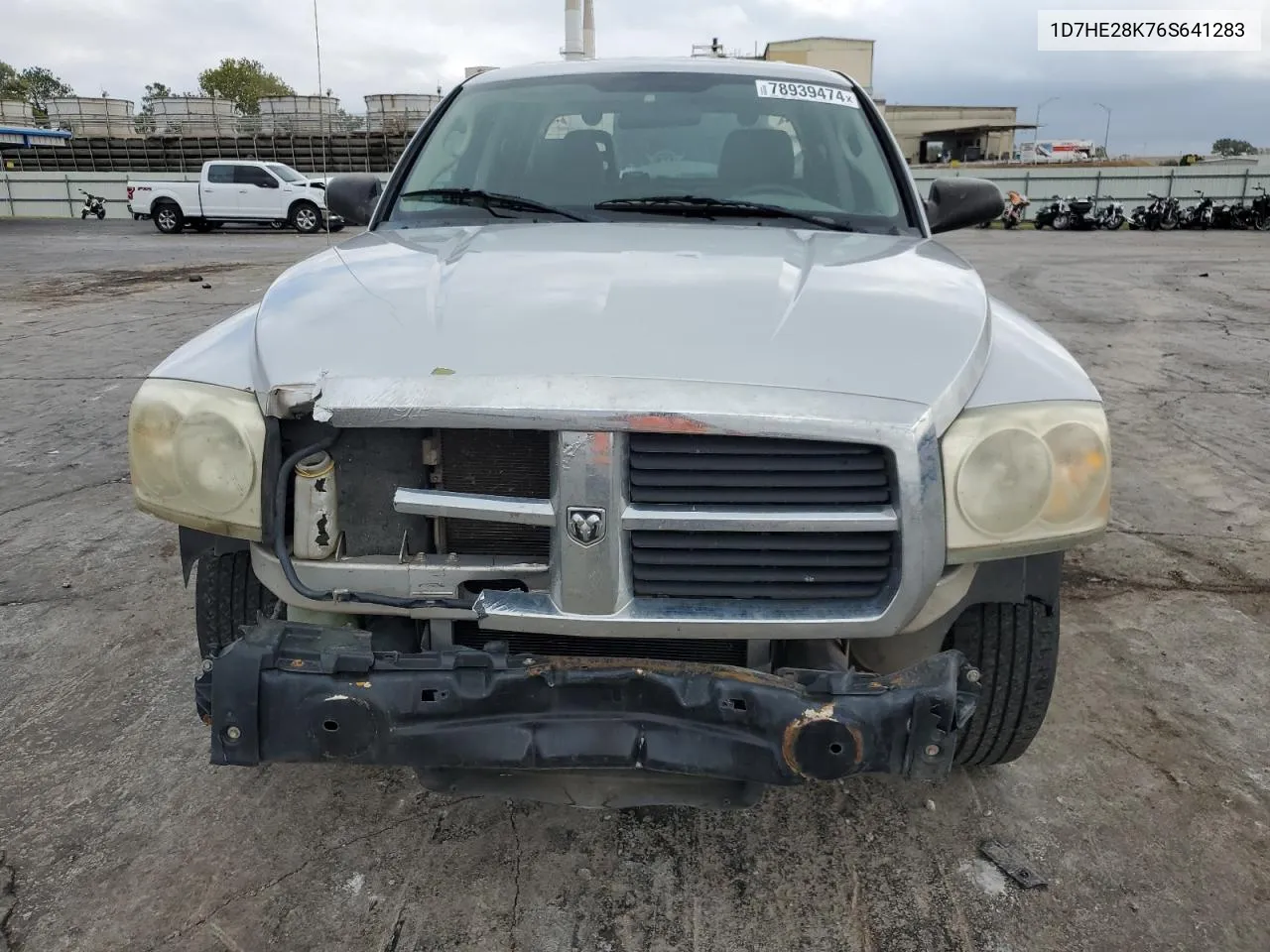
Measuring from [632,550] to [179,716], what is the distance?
172 centimetres

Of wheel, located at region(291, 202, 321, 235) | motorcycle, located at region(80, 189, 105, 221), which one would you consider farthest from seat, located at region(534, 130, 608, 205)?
motorcycle, located at region(80, 189, 105, 221)

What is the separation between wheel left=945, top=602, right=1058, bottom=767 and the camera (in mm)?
2074

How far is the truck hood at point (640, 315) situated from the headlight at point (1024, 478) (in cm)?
11

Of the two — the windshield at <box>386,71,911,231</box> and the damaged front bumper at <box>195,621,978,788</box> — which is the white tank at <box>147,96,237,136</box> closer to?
the windshield at <box>386,71,911,231</box>

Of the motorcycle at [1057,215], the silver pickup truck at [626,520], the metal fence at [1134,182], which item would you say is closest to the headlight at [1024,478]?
the silver pickup truck at [626,520]

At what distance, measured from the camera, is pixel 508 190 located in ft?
9.73

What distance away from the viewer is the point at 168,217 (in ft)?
75.5

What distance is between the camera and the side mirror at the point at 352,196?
356cm

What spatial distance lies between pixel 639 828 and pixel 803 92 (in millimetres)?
2484

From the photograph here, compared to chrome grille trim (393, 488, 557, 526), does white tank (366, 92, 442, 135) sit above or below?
above

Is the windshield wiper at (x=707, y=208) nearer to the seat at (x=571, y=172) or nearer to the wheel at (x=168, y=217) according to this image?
the seat at (x=571, y=172)

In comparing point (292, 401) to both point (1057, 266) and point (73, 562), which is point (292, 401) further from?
point (1057, 266)

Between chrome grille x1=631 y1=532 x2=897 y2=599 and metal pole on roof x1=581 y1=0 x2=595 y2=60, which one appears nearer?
chrome grille x1=631 y1=532 x2=897 y2=599

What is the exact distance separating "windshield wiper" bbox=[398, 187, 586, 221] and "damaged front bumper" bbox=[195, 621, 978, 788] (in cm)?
154
